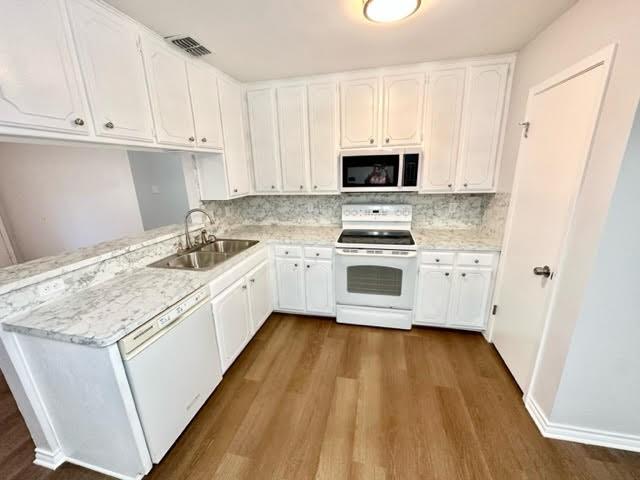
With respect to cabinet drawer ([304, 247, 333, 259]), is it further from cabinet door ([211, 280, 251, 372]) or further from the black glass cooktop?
cabinet door ([211, 280, 251, 372])

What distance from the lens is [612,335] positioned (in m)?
1.33

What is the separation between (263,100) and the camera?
2.64 m

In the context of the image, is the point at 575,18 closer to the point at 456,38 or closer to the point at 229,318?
the point at 456,38

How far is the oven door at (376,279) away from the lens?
2342 mm

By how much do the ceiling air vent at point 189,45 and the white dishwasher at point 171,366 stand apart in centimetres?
172

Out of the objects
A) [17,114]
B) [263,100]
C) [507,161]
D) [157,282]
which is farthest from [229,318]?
[507,161]

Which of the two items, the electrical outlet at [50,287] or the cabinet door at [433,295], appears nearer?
the electrical outlet at [50,287]

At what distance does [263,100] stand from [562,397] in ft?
10.8

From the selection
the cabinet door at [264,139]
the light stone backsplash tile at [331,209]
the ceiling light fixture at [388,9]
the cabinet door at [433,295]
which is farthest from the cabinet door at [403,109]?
the cabinet door at [433,295]

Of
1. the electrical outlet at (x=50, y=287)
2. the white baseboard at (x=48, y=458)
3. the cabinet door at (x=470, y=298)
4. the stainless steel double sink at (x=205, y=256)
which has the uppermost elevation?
the electrical outlet at (x=50, y=287)

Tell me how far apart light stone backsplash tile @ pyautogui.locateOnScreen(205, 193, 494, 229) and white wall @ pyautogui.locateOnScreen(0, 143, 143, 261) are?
1.84m

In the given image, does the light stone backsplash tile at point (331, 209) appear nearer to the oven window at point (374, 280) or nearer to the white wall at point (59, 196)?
the oven window at point (374, 280)

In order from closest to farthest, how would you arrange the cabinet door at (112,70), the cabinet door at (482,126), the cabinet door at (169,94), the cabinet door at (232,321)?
the cabinet door at (112,70), the cabinet door at (169,94), the cabinet door at (232,321), the cabinet door at (482,126)

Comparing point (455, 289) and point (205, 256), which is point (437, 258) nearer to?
point (455, 289)
